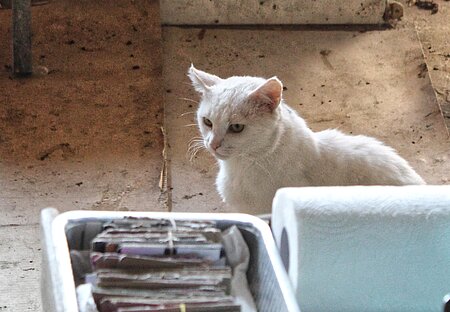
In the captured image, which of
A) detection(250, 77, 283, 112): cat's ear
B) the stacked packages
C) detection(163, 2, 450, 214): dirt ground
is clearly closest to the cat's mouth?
detection(250, 77, 283, 112): cat's ear

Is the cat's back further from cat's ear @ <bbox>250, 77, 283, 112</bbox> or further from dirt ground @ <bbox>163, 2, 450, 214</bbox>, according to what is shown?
dirt ground @ <bbox>163, 2, 450, 214</bbox>

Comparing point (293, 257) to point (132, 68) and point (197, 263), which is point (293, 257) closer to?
point (197, 263)

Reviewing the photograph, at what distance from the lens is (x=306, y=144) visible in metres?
2.09

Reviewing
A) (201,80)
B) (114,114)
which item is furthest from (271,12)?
(201,80)

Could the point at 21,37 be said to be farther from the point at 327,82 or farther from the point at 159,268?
the point at 159,268

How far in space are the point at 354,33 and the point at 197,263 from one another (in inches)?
→ 82.8

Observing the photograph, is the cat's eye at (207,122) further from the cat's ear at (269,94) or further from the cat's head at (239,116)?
the cat's ear at (269,94)

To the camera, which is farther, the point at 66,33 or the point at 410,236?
the point at 66,33

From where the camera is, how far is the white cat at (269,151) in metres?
2.01

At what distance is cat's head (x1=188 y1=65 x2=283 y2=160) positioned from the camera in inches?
78.3

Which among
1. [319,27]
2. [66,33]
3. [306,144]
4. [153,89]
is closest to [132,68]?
[153,89]

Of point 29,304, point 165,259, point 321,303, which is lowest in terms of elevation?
point 29,304

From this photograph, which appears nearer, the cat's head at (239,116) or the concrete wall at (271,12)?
the cat's head at (239,116)

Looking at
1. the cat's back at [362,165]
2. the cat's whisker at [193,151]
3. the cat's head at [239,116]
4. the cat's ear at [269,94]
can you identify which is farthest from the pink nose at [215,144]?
the cat's whisker at [193,151]
